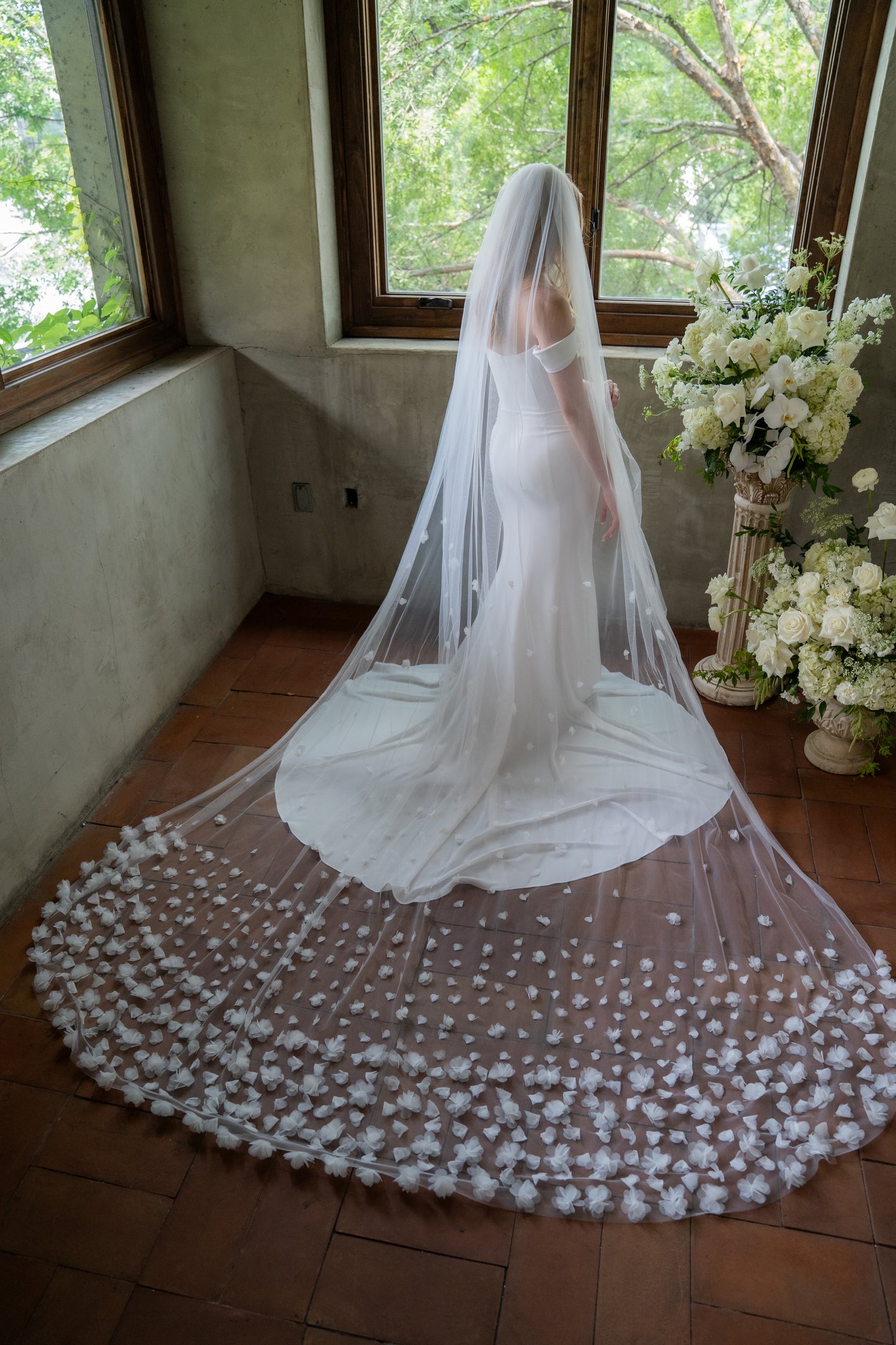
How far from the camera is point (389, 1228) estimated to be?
184 centimetres

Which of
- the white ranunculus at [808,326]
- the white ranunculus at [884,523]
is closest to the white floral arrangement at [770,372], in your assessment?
the white ranunculus at [808,326]

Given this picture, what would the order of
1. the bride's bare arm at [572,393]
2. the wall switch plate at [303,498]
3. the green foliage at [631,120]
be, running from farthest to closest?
the wall switch plate at [303,498] < the green foliage at [631,120] < the bride's bare arm at [572,393]

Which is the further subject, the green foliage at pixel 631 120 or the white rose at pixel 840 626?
the green foliage at pixel 631 120

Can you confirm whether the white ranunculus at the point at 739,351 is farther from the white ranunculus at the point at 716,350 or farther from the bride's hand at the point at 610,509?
the bride's hand at the point at 610,509

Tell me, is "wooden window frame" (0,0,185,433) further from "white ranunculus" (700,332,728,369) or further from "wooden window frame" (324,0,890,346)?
"white ranunculus" (700,332,728,369)

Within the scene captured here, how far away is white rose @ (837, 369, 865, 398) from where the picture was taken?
2.86 metres

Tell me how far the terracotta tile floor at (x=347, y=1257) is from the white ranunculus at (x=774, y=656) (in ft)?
4.48

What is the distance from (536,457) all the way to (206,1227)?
2.01 m

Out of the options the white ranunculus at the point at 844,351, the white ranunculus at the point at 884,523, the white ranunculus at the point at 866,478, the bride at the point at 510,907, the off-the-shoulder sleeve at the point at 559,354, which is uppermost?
the off-the-shoulder sleeve at the point at 559,354

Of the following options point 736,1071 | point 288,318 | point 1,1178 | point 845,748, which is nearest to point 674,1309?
point 736,1071

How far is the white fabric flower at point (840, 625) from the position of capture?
2729 mm

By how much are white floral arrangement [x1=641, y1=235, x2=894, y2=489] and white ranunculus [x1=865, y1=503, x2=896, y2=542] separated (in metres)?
0.24

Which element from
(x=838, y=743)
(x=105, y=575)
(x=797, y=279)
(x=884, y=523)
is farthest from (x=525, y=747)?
(x=797, y=279)

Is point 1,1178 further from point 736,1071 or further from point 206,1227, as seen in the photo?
point 736,1071
